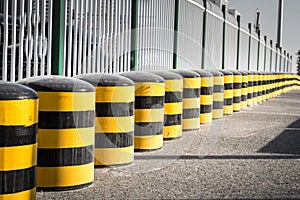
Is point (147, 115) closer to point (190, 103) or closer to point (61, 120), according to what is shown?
point (190, 103)

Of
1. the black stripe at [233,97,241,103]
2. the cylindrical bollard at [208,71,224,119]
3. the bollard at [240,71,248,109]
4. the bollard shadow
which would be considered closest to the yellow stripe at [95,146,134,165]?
the bollard shadow

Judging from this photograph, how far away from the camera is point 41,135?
5855 millimetres

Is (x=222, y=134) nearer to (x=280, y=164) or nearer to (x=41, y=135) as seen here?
(x=280, y=164)

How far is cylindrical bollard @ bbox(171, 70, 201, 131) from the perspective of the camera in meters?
10.6

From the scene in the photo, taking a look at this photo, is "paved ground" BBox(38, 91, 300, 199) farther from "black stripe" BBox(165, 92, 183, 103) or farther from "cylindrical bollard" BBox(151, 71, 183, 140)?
"black stripe" BBox(165, 92, 183, 103)

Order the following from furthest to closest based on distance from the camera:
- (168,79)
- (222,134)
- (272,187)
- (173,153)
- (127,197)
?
(222,134) → (168,79) → (173,153) → (272,187) → (127,197)

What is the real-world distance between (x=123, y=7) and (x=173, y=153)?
254 centimetres

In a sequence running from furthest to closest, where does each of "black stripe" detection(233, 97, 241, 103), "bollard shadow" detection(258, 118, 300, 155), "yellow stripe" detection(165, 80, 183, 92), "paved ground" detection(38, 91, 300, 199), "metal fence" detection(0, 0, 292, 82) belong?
"black stripe" detection(233, 97, 241, 103), "yellow stripe" detection(165, 80, 183, 92), "bollard shadow" detection(258, 118, 300, 155), "metal fence" detection(0, 0, 292, 82), "paved ground" detection(38, 91, 300, 199)

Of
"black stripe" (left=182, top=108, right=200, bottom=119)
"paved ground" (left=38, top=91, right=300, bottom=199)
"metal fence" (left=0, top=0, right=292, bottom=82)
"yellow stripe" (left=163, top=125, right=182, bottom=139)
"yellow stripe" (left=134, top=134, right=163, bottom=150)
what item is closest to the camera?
"paved ground" (left=38, top=91, right=300, bottom=199)

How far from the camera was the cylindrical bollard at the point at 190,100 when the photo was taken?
1060cm

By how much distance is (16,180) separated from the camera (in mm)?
4930

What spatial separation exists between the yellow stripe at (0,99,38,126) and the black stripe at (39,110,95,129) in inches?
28.1

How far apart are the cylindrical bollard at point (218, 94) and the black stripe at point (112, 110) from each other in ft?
19.8

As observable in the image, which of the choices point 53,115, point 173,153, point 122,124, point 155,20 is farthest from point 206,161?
point 155,20
